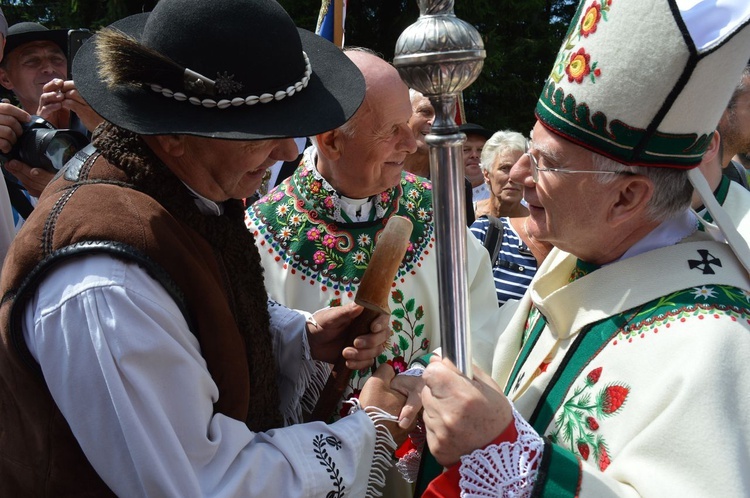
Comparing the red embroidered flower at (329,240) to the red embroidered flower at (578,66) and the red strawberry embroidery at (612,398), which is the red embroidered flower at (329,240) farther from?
the red strawberry embroidery at (612,398)

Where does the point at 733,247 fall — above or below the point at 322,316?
above

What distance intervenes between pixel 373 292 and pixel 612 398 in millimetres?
779

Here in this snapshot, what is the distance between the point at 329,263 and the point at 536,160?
4.19 ft

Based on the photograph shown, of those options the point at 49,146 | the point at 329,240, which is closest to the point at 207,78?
the point at 49,146

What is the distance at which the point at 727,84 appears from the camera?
1.89m

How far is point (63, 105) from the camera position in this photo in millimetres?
3137

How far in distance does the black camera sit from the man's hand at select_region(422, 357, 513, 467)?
1659mm

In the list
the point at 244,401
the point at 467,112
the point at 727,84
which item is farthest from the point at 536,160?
the point at 467,112

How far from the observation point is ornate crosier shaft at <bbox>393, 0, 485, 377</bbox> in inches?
56.0

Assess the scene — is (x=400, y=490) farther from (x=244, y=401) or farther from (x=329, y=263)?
(x=244, y=401)

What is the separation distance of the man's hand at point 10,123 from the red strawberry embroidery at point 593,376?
81.8 inches

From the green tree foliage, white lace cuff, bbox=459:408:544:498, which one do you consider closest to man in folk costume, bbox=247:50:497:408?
white lace cuff, bbox=459:408:544:498

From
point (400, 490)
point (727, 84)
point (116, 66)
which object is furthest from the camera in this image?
point (400, 490)

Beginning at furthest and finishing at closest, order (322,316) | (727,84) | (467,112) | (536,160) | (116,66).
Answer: (467,112), (322,316), (536,160), (727,84), (116,66)
